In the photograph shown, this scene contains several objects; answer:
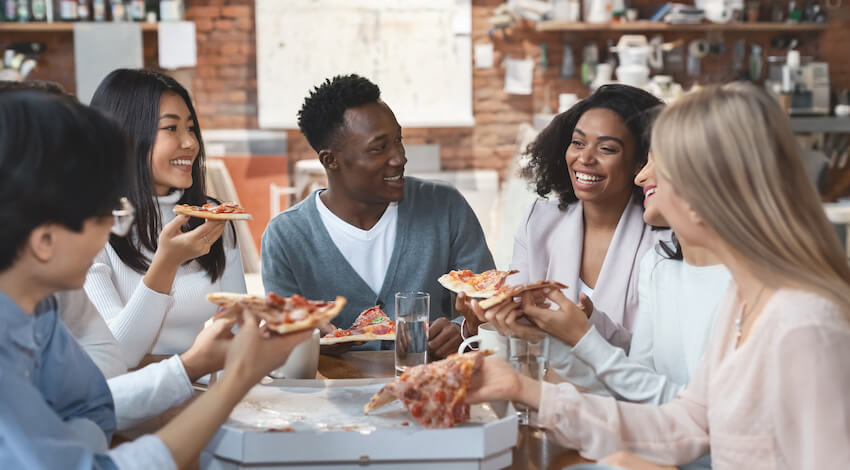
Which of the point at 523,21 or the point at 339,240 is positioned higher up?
the point at 523,21

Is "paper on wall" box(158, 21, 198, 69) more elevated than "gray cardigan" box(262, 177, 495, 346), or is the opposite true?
"paper on wall" box(158, 21, 198, 69)

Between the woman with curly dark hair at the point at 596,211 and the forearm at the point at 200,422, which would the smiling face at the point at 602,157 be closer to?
the woman with curly dark hair at the point at 596,211

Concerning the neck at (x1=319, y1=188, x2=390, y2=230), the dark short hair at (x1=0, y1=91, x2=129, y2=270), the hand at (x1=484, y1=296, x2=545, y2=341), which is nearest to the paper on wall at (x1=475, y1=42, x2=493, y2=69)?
the neck at (x1=319, y1=188, x2=390, y2=230)

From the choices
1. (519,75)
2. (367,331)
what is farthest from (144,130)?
(519,75)

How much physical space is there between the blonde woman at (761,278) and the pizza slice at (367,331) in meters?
0.64

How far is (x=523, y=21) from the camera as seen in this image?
23.4 ft

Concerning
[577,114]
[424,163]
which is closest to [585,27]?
[424,163]

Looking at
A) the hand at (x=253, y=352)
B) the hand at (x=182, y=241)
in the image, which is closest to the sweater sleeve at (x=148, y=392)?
the hand at (x=253, y=352)

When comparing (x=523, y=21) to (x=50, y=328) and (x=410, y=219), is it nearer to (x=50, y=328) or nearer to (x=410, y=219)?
(x=410, y=219)

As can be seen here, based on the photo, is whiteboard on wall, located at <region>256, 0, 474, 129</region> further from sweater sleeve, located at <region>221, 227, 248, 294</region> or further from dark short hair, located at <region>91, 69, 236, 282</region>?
sweater sleeve, located at <region>221, 227, 248, 294</region>

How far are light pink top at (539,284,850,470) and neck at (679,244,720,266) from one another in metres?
0.27

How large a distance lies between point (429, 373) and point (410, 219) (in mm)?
1300

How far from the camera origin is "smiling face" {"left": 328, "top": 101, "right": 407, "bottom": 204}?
2572 millimetres

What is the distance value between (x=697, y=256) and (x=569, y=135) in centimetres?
94
